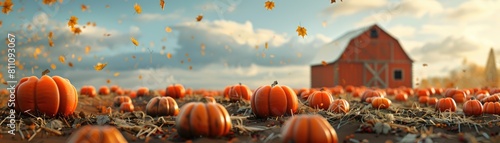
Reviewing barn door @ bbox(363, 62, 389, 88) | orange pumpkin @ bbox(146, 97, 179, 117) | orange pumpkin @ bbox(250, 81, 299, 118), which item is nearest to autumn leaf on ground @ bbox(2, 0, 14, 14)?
orange pumpkin @ bbox(146, 97, 179, 117)

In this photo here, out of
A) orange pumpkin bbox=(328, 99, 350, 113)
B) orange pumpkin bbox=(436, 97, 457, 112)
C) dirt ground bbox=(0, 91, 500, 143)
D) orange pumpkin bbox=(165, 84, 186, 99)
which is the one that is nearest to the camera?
dirt ground bbox=(0, 91, 500, 143)

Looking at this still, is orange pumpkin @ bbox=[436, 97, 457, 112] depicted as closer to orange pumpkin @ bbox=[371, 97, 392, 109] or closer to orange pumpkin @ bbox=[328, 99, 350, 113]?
orange pumpkin @ bbox=[371, 97, 392, 109]

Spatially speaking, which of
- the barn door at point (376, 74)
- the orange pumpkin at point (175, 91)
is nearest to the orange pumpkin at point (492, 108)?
the orange pumpkin at point (175, 91)

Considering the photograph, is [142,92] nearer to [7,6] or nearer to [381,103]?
[7,6]

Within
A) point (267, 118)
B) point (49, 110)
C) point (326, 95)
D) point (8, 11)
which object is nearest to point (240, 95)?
point (326, 95)

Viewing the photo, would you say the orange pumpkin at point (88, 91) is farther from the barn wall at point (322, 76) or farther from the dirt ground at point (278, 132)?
the barn wall at point (322, 76)

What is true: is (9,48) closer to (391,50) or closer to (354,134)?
(354,134)
